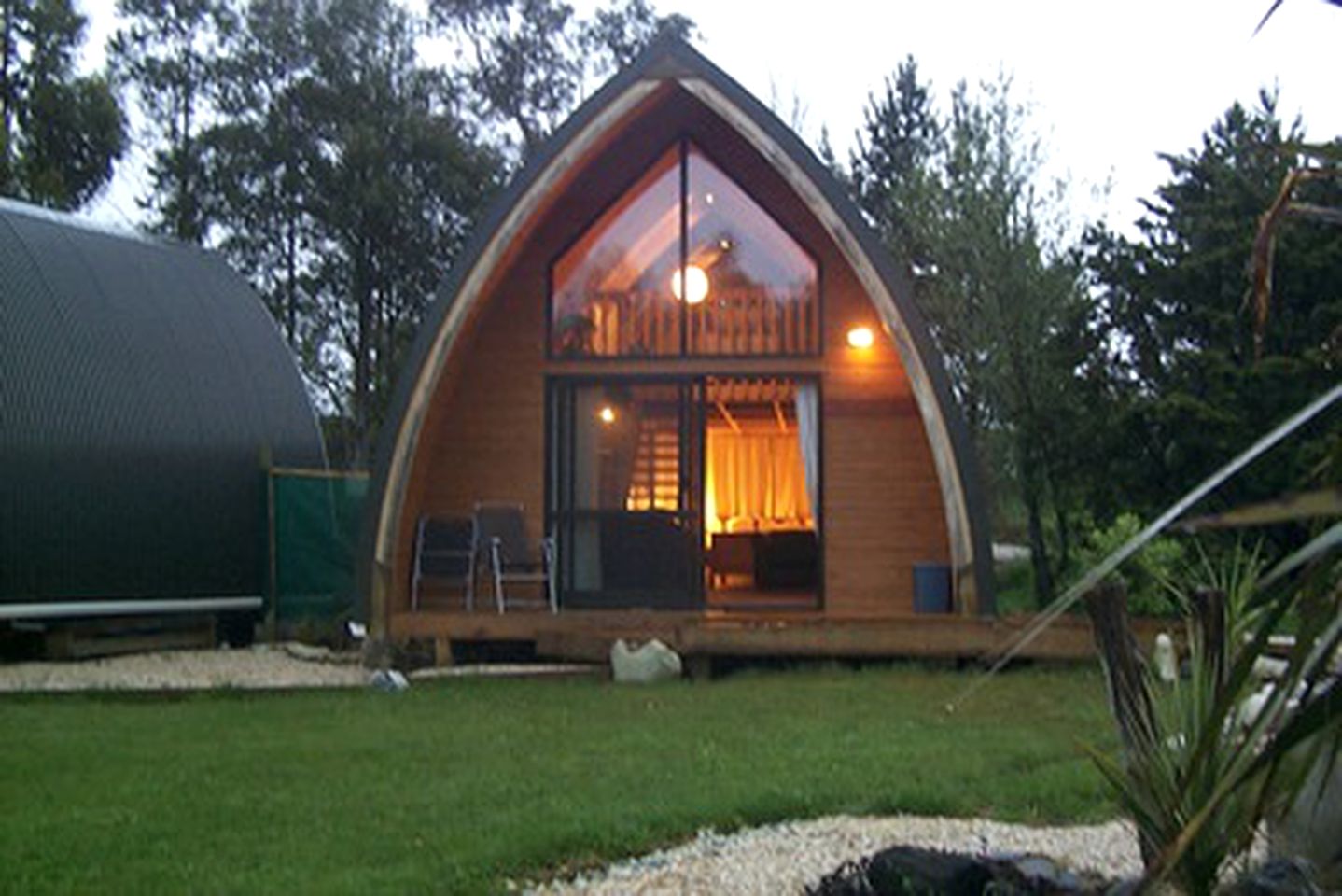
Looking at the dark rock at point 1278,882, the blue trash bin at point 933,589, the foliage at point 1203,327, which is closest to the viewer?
the dark rock at point 1278,882

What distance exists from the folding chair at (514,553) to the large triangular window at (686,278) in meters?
1.50

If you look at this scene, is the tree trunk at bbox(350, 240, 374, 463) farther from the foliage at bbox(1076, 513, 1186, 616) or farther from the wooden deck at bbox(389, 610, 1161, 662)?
the foliage at bbox(1076, 513, 1186, 616)

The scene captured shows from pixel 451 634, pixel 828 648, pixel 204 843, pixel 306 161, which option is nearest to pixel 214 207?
pixel 306 161

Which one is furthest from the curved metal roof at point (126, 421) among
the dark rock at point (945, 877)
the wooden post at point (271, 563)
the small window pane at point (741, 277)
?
the dark rock at point (945, 877)

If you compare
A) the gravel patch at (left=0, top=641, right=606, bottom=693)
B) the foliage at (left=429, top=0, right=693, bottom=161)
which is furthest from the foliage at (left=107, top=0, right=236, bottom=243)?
the gravel patch at (left=0, top=641, right=606, bottom=693)

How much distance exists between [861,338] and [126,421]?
653 centimetres

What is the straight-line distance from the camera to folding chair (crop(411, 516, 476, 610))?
43.4ft

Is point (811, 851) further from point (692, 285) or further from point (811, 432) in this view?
point (692, 285)

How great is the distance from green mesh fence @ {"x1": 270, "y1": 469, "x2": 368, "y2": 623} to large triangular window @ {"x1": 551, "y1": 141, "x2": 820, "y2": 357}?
3.38m

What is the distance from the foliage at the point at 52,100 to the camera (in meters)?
25.6

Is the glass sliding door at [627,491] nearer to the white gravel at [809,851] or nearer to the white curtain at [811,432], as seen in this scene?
the white curtain at [811,432]

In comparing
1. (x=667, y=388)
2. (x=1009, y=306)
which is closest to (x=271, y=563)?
(x=667, y=388)

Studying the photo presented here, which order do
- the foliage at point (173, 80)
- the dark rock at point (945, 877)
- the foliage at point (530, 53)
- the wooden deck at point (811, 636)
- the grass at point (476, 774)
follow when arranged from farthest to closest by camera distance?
the foliage at point (530, 53), the foliage at point (173, 80), the wooden deck at point (811, 636), the grass at point (476, 774), the dark rock at point (945, 877)

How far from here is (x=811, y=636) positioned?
10773mm
